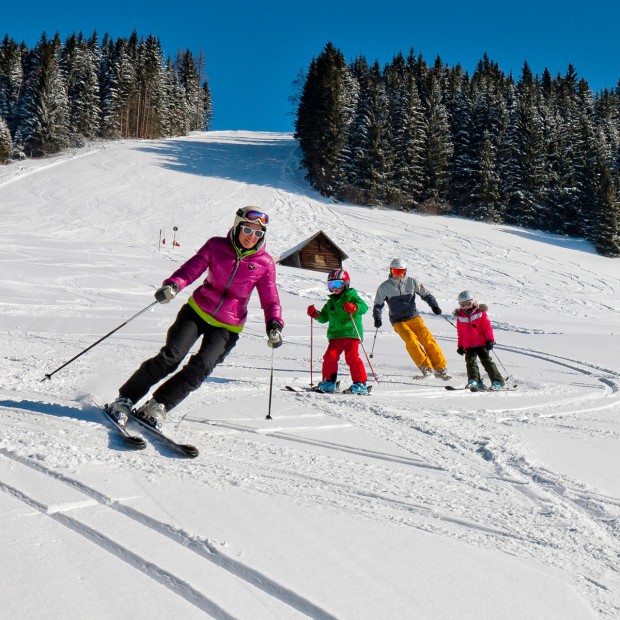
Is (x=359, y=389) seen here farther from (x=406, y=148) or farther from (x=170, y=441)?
(x=406, y=148)

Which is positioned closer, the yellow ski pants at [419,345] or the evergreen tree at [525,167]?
the yellow ski pants at [419,345]

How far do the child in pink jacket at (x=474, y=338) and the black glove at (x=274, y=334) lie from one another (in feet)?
13.4

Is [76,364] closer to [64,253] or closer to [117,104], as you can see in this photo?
[64,253]

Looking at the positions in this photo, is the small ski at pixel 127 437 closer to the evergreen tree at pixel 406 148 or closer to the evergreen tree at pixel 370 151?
the evergreen tree at pixel 370 151

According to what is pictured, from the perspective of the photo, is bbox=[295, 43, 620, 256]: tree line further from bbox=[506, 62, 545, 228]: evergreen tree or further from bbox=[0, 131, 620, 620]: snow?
bbox=[0, 131, 620, 620]: snow

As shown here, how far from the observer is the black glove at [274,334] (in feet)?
13.6

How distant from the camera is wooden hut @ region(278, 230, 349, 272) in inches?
1159

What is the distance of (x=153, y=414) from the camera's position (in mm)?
3719

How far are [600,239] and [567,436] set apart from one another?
41464 millimetres

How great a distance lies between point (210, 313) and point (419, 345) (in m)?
4.99

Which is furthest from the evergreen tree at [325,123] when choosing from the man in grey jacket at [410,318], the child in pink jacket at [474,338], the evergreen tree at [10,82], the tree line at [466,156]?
the child in pink jacket at [474,338]

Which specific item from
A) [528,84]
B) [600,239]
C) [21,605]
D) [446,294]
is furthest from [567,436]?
[528,84]

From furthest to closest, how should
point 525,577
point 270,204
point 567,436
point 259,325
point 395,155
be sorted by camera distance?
point 395,155 → point 270,204 → point 259,325 → point 567,436 → point 525,577

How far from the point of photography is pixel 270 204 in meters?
40.6
